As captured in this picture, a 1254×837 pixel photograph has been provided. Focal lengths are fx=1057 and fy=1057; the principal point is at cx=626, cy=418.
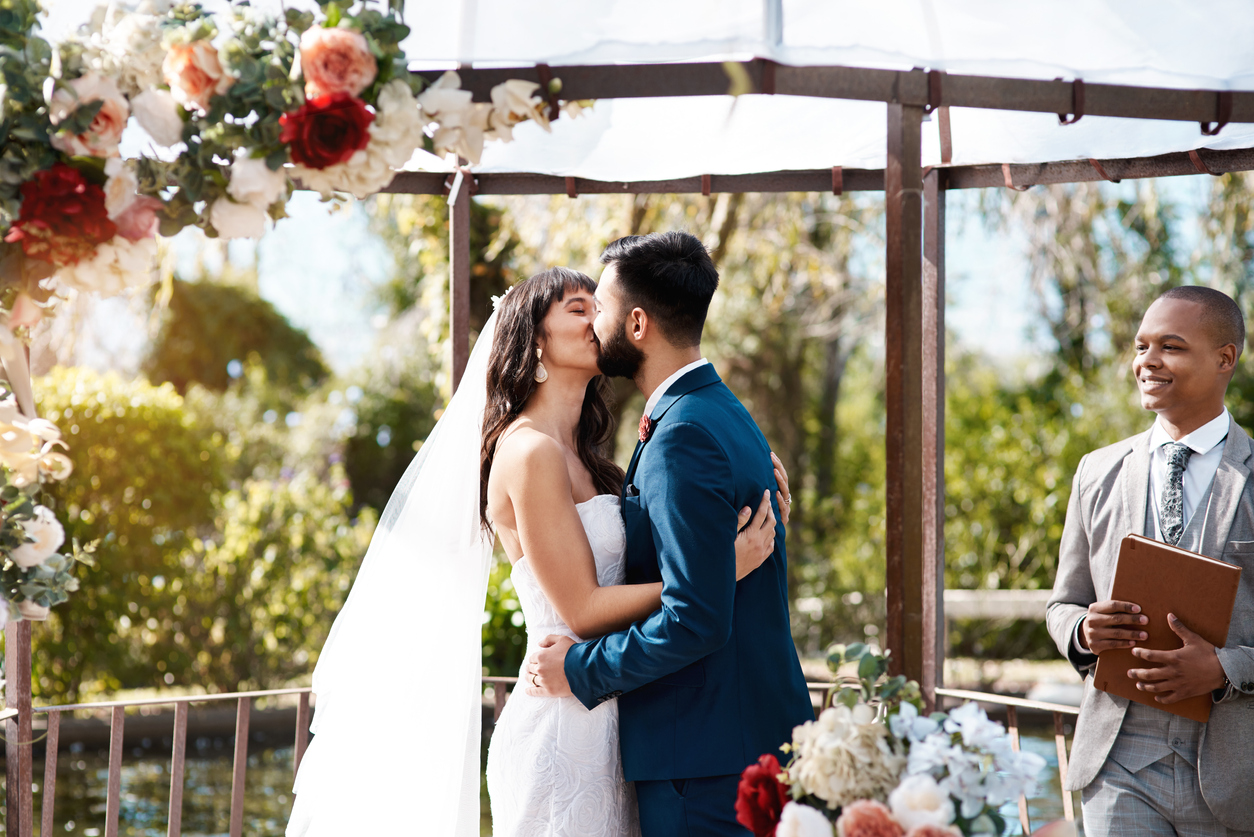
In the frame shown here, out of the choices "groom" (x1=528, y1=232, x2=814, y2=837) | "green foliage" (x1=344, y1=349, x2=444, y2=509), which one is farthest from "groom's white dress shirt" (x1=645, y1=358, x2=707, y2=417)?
"green foliage" (x1=344, y1=349, x2=444, y2=509)

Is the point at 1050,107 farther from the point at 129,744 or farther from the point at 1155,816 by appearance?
the point at 129,744

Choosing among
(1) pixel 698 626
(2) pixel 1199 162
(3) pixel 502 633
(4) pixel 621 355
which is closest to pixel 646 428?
(4) pixel 621 355

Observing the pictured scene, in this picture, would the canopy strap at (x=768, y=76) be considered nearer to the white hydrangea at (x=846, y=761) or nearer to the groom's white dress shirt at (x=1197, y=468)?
the white hydrangea at (x=846, y=761)

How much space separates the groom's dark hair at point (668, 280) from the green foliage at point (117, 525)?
6.28 meters

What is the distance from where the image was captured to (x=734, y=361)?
1196 centimetres

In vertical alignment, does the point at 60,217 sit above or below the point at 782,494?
above

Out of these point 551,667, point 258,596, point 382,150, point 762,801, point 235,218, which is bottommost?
point 258,596

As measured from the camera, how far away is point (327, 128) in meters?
1.79

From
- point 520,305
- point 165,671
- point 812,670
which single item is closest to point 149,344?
point 165,671

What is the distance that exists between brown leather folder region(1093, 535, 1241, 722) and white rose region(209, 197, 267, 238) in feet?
6.55

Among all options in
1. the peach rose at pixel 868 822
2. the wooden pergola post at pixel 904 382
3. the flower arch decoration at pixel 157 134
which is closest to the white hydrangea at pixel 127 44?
the flower arch decoration at pixel 157 134

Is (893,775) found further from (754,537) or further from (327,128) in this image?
(327,128)

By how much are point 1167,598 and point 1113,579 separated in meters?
0.16

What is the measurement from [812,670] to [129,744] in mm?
5550
